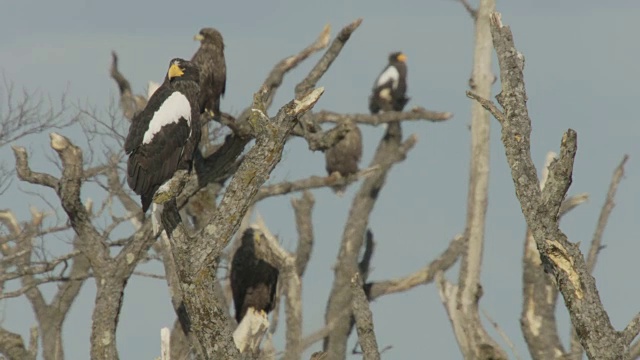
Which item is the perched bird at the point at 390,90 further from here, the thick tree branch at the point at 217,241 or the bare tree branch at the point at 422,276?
the thick tree branch at the point at 217,241

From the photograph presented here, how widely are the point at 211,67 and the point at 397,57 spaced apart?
1424 centimetres

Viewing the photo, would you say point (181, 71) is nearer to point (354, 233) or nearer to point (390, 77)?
point (354, 233)

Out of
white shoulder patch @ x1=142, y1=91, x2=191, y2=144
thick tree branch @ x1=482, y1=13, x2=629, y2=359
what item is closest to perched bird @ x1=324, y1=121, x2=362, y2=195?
white shoulder patch @ x1=142, y1=91, x2=191, y2=144

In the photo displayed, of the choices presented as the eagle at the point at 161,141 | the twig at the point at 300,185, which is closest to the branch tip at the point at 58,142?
the eagle at the point at 161,141

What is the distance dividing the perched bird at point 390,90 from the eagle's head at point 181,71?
15195 mm

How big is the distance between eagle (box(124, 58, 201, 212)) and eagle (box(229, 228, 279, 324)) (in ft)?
13.5

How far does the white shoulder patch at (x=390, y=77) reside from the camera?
25989 mm

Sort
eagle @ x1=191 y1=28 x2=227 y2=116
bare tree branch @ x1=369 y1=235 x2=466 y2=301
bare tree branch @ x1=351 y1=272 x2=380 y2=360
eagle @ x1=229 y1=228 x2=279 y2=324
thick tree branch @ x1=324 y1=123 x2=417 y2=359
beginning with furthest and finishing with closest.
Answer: thick tree branch @ x1=324 y1=123 x2=417 y2=359
bare tree branch @ x1=369 y1=235 x2=466 y2=301
eagle @ x1=229 y1=228 x2=279 y2=324
eagle @ x1=191 y1=28 x2=227 y2=116
bare tree branch @ x1=351 y1=272 x2=380 y2=360

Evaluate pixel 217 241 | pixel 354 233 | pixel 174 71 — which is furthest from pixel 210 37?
pixel 354 233

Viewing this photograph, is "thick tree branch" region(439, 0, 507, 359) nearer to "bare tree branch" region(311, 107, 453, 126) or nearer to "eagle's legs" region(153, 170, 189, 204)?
"bare tree branch" region(311, 107, 453, 126)

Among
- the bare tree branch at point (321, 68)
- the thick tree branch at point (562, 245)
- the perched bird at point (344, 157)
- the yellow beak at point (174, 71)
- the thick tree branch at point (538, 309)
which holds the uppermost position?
the perched bird at point (344, 157)

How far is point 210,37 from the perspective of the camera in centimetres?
1359

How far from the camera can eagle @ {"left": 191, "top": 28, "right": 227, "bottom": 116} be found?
42.0ft

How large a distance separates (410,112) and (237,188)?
566 inches
